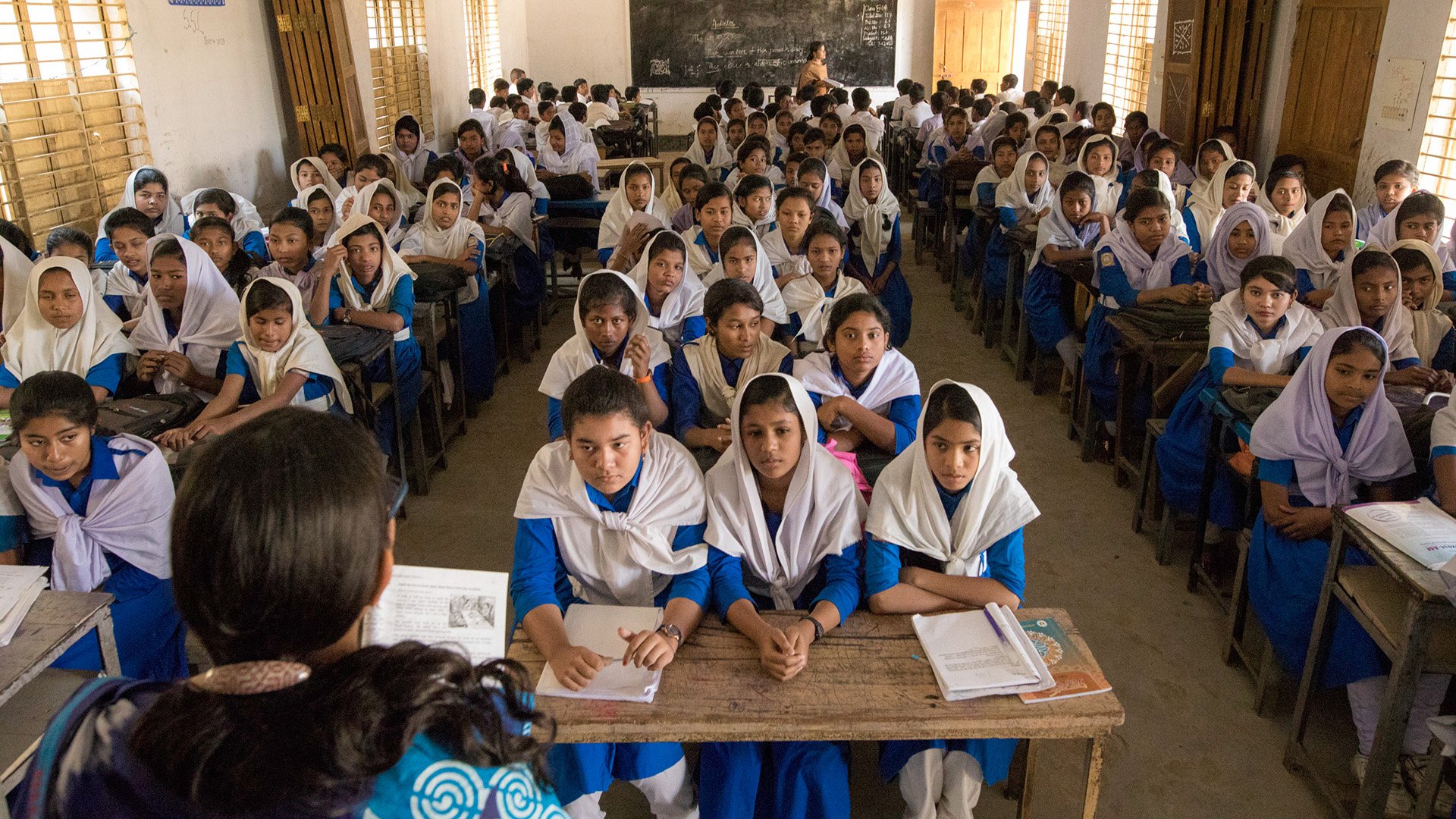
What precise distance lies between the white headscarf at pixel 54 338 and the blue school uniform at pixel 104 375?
0.05 feet

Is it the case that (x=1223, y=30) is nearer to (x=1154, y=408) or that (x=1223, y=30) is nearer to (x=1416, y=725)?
(x=1154, y=408)

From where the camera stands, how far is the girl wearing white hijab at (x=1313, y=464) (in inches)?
111

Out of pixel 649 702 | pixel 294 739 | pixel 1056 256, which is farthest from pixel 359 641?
pixel 1056 256

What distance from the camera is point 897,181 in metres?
11.6

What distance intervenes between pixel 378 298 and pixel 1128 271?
3.51m

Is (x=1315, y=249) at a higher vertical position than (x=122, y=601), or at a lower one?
higher

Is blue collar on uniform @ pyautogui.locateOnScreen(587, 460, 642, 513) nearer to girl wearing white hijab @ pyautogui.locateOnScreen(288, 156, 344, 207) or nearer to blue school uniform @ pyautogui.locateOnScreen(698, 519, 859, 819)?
blue school uniform @ pyautogui.locateOnScreen(698, 519, 859, 819)

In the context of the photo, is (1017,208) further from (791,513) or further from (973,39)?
(973,39)

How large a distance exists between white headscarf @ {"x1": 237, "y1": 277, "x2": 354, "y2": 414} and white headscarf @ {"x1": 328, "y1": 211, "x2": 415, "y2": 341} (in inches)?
25.7

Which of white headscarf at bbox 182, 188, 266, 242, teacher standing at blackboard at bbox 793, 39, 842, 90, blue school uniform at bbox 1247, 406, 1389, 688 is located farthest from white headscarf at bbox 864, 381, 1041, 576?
teacher standing at blackboard at bbox 793, 39, 842, 90

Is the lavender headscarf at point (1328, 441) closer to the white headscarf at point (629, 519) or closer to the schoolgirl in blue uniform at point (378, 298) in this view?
the white headscarf at point (629, 519)

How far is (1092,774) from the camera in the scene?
1970 mm

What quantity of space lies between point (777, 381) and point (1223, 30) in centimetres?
717

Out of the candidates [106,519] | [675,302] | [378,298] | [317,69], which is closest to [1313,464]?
[675,302]
